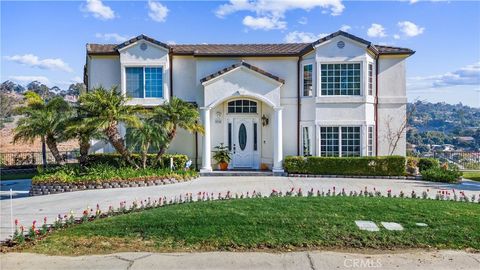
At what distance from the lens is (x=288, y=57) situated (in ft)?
66.4

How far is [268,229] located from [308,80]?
13.2 meters

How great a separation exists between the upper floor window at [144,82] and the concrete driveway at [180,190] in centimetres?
554

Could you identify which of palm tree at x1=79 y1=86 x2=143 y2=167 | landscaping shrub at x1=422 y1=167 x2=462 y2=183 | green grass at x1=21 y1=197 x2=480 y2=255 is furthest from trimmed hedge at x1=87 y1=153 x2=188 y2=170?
landscaping shrub at x1=422 y1=167 x2=462 y2=183

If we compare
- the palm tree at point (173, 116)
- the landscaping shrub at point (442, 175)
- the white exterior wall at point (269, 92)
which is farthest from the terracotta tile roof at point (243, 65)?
the landscaping shrub at point (442, 175)

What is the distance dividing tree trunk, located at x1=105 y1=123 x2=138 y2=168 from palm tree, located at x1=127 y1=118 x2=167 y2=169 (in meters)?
0.41

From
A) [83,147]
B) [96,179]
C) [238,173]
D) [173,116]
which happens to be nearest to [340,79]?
[238,173]

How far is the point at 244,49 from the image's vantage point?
69.5ft

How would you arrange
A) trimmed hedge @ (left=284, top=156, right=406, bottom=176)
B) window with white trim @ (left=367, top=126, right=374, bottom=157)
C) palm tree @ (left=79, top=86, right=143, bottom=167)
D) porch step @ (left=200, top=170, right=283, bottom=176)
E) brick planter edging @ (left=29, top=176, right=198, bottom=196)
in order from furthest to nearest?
window with white trim @ (left=367, top=126, right=374, bottom=157) → porch step @ (left=200, top=170, right=283, bottom=176) → trimmed hedge @ (left=284, top=156, right=406, bottom=176) → palm tree @ (left=79, top=86, right=143, bottom=167) → brick planter edging @ (left=29, top=176, right=198, bottom=196)

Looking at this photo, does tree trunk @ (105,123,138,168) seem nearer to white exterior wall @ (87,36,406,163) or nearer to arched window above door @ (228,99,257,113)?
white exterior wall @ (87,36,406,163)

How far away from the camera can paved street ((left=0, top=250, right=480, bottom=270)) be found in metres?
6.46

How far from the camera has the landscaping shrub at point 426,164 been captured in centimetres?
1858

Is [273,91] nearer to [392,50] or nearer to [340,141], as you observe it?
[340,141]

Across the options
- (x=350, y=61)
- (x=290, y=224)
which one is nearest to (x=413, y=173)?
(x=350, y=61)

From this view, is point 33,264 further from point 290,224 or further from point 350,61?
point 350,61
